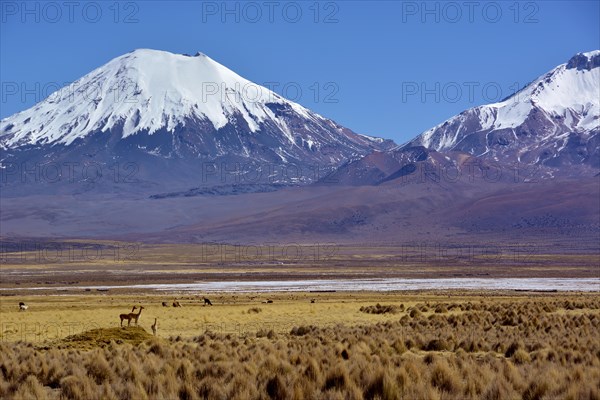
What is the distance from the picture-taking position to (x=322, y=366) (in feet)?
51.4

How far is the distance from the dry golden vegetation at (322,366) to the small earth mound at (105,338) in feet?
0.09

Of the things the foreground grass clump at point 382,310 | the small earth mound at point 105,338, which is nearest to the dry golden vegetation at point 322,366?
the small earth mound at point 105,338

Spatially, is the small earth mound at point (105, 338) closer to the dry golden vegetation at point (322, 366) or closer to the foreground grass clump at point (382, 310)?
the dry golden vegetation at point (322, 366)

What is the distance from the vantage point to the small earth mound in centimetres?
2191

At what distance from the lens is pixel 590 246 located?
171m

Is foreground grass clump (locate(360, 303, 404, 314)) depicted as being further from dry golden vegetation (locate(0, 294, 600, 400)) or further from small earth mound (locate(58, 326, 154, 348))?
small earth mound (locate(58, 326, 154, 348))

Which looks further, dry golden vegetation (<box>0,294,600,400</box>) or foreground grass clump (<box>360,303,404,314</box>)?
foreground grass clump (<box>360,303,404,314</box>)

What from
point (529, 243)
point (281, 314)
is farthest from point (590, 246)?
point (281, 314)

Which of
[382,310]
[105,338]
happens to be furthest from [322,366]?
[382,310]

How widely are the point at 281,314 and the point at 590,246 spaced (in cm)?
14565

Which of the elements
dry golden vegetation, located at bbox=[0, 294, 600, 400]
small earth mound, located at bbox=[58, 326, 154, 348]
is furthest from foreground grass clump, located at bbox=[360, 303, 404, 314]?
small earth mound, located at bbox=[58, 326, 154, 348]

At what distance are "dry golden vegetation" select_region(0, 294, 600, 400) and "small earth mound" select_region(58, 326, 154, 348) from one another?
27 millimetres

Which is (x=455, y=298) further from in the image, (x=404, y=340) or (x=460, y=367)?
(x=460, y=367)

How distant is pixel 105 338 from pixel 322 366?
8720mm
